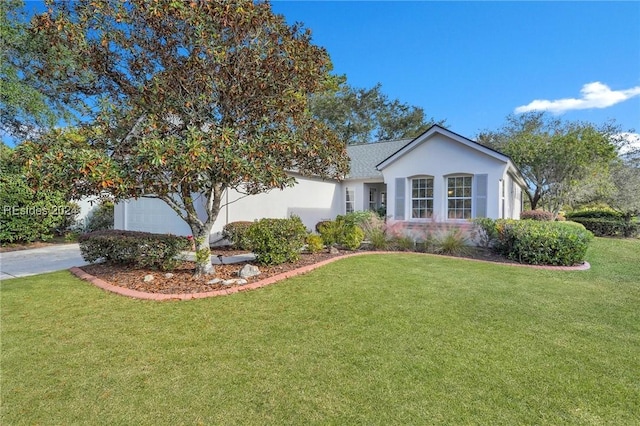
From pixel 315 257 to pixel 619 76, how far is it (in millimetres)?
16756

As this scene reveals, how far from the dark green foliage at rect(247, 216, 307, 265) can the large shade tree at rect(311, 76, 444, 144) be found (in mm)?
26787

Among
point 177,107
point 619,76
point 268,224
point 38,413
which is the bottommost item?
point 38,413

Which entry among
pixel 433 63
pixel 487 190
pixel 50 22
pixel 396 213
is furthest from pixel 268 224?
pixel 433 63

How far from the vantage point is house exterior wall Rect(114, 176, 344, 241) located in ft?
40.4

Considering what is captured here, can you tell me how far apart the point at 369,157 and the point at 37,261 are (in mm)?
15816

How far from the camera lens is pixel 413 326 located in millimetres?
4445

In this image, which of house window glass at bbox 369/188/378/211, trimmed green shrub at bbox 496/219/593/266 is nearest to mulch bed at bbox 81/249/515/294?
trimmed green shrub at bbox 496/219/593/266

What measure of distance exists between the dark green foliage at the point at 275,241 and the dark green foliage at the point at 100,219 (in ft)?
39.9

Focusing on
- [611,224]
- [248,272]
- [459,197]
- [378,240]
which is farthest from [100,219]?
[611,224]

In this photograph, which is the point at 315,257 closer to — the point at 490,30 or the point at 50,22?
the point at 50,22

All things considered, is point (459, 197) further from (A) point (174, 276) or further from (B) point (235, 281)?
(A) point (174, 276)

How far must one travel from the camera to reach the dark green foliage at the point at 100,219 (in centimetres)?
1602

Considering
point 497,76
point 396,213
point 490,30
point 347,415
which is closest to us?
point 347,415

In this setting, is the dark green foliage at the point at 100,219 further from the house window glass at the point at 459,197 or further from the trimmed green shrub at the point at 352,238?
the house window glass at the point at 459,197
